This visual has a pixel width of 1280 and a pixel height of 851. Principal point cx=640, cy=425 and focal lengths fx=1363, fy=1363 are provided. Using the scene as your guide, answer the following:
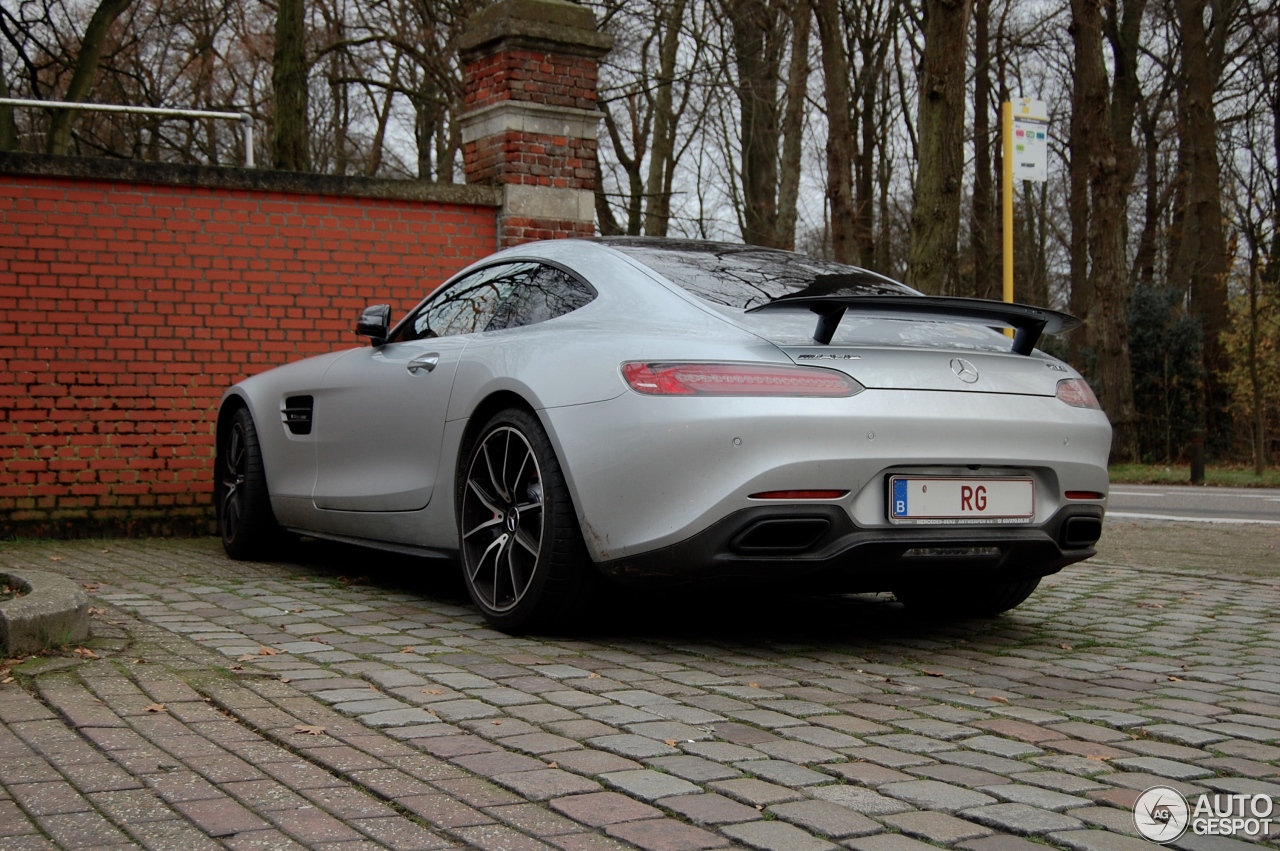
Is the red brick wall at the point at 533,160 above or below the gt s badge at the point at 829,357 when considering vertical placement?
above

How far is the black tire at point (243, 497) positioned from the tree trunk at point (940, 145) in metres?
6.22

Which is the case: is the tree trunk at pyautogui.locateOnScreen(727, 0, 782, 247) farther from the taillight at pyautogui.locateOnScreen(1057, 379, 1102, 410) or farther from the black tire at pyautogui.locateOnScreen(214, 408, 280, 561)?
the taillight at pyautogui.locateOnScreen(1057, 379, 1102, 410)

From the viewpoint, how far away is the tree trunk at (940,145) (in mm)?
11539

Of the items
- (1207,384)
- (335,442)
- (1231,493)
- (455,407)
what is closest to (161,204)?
(335,442)

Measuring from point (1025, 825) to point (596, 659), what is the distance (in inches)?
76.1

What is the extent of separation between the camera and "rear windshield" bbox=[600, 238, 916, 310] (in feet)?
15.7

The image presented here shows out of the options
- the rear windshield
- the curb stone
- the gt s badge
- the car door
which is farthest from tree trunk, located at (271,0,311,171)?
the gt s badge

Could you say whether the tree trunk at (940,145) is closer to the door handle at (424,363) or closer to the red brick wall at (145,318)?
the red brick wall at (145,318)

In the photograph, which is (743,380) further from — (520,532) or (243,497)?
(243,497)

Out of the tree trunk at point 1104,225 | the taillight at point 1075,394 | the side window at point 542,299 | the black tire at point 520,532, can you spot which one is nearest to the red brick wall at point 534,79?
the side window at point 542,299

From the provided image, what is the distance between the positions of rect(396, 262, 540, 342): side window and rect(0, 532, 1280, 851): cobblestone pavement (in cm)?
118

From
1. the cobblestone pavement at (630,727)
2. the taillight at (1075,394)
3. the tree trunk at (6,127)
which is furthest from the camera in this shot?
the tree trunk at (6,127)

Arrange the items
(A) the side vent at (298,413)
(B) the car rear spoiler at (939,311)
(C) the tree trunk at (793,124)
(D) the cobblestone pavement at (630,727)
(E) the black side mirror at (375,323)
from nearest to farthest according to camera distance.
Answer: (D) the cobblestone pavement at (630,727) < (B) the car rear spoiler at (939,311) < (E) the black side mirror at (375,323) < (A) the side vent at (298,413) < (C) the tree trunk at (793,124)

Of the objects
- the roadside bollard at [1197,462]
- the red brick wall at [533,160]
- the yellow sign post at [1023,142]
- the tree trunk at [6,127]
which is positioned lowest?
the roadside bollard at [1197,462]
